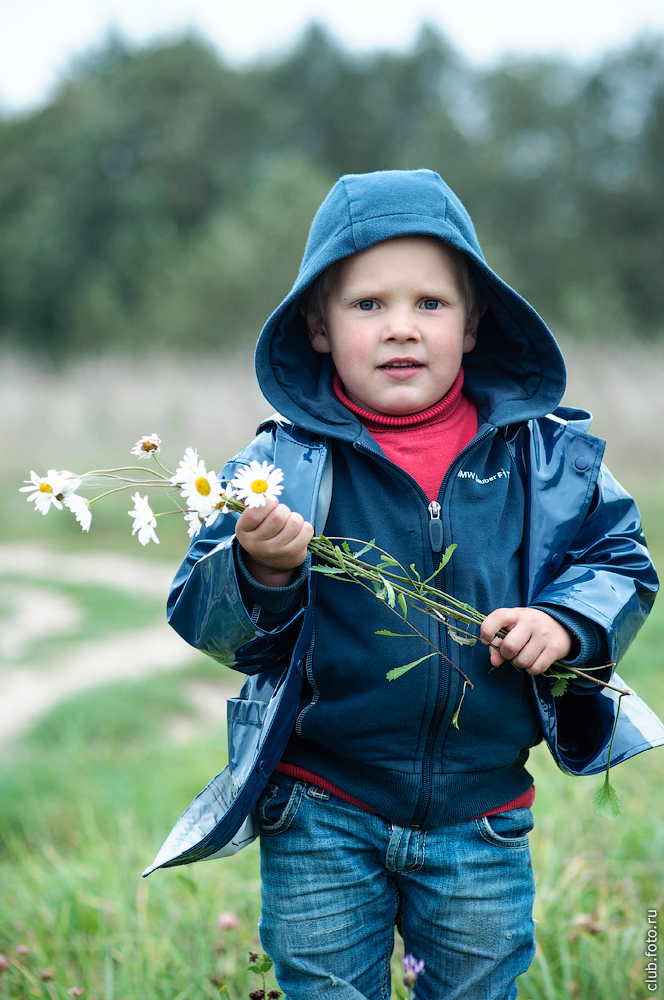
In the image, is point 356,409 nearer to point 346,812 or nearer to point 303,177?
point 346,812

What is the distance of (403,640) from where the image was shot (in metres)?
1.67

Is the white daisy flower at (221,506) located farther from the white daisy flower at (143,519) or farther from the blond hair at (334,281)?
the blond hair at (334,281)

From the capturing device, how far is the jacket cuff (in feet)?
5.10

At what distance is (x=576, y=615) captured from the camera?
63.7 inches

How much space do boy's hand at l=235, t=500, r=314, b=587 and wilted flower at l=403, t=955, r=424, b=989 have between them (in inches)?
28.4

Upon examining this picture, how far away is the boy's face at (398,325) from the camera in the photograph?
5.71 feet

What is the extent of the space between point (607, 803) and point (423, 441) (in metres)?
0.71

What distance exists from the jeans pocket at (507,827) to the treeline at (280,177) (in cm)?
Answer: 2177

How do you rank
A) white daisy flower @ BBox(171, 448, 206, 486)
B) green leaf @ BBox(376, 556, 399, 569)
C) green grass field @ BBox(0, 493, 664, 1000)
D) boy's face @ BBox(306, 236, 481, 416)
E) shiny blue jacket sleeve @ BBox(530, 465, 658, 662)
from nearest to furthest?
1. white daisy flower @ BBox(171, 448, 206, 486)
2. green leaf @ BBox(376, 556, 399, 569)
3. shiny blue jacket sleeve @ BBox(530, 465, 658, 662)
4. boy's face @ BBox(306, 236, 481, 416)
5. green grass field @ BBox(0, 493, 664, 1000)

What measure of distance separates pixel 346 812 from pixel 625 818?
159 centimetres

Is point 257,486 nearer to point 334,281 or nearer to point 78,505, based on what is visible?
point 78,505

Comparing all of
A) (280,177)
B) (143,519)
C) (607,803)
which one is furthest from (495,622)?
(280,177)

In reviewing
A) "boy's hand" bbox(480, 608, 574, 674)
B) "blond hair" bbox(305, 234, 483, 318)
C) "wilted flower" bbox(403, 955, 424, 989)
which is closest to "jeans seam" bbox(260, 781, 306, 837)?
"wilted flower" bbox(403, 955, 424, 989)

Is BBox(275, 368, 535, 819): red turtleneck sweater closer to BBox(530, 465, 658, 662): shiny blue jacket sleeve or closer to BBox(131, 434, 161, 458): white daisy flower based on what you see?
BBox(530, 465, 658, 662): shiny blue jacket sleeve
